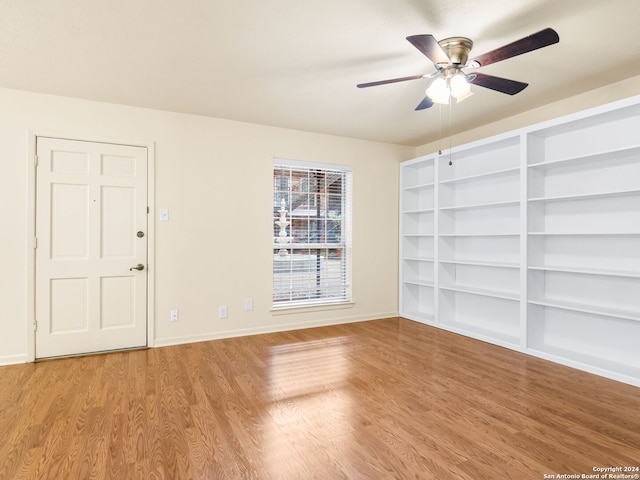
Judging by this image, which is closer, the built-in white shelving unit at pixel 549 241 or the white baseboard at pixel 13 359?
the built-in white shelving unit at pixel 549 241

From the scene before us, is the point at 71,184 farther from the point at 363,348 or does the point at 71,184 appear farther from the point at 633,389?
the point at 633,389

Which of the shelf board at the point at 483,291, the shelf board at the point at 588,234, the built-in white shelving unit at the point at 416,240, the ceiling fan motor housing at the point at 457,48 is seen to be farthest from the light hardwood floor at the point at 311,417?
the ceiling fan motor housing at the point at 457,48

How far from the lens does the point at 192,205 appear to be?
4.01 m

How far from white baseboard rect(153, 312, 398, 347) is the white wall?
0.01 metres

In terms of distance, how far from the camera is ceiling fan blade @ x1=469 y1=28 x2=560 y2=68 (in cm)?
183

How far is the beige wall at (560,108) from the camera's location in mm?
3141

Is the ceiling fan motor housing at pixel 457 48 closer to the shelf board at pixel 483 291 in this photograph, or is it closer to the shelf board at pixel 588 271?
the shelf board at pixel 588 271

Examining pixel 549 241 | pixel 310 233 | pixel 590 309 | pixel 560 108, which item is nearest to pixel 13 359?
pixel 310 233

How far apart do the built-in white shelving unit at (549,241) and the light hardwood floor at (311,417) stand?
1.61ft

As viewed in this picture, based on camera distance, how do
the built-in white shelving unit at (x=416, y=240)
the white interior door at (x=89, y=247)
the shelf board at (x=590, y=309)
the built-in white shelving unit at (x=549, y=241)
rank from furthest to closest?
the built-in white shelving unit at (x=416, y=240) → the white interior door at (x=89, y=247) → the built-in white shelving unit at (x=549, y=241) → the shelf board at (x=590, y=309)

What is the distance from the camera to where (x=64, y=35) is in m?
2.40

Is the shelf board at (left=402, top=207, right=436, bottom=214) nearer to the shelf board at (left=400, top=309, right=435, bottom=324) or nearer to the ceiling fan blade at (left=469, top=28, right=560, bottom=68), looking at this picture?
the shelf board at (left=400, top=309, right=435, bottom=324)

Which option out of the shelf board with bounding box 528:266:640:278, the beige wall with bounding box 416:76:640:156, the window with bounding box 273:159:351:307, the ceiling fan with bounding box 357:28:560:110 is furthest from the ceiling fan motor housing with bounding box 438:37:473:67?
the window with bounding box 273:159:351:307

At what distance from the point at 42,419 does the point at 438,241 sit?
4.31 metres
